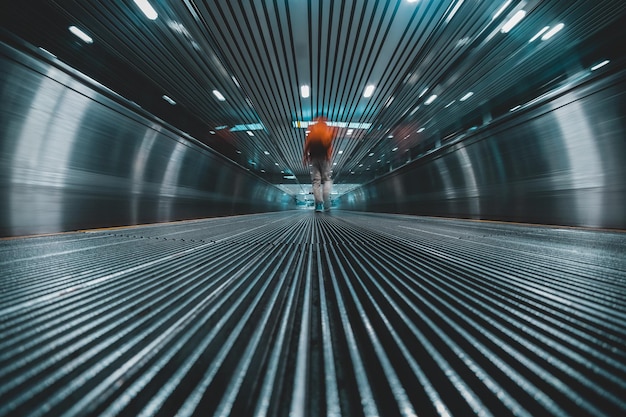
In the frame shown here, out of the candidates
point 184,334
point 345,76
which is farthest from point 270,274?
point 345,76

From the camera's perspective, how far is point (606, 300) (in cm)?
67

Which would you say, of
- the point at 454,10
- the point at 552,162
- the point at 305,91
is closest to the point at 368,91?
the point at 305,91

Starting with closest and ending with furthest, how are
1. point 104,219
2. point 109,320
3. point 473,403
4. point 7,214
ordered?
1. point 473,403
2. point 109,320
3. point 7,214
4. point 104,219

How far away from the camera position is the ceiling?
3.22 metres

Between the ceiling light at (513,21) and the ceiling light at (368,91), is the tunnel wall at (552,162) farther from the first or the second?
the ceiling light at (368,91)

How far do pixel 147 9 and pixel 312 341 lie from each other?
15.0 feet

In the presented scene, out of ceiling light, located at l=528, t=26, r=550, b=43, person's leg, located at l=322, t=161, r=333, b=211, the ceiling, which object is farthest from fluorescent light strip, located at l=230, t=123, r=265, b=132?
ceiling light, located at l=528, t=26, r=550, b=43

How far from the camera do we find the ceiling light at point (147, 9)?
117 inches

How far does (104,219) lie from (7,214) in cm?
101

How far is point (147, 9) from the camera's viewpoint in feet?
10.1

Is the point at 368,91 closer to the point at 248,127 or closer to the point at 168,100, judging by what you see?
the point at 248,127

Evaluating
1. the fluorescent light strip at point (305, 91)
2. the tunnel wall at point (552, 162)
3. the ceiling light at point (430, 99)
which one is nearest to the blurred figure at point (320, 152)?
the fluorescent light strip at point (305, 91)

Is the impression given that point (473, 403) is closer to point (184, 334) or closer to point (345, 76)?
point (184, 334)

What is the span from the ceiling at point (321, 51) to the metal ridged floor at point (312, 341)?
395cm
